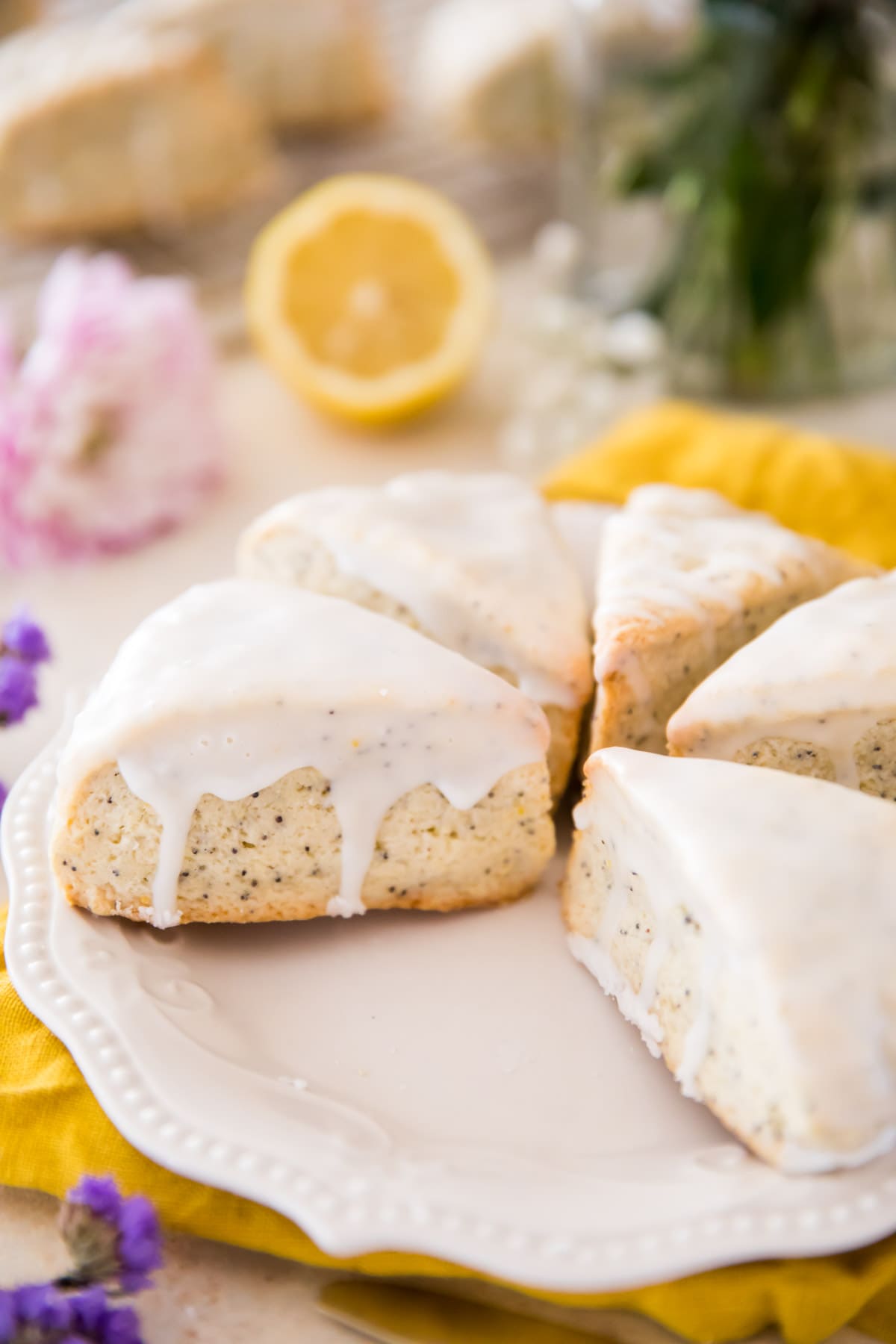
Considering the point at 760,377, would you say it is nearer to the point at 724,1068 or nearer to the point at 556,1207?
the point at 724,1068

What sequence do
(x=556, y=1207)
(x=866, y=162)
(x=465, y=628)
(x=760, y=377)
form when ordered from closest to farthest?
(x=556, y=1207) → (x=465, y=628) → (x=866, y=162) → (x=760, y=377)

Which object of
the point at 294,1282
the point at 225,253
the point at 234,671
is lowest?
the point at 294,1282

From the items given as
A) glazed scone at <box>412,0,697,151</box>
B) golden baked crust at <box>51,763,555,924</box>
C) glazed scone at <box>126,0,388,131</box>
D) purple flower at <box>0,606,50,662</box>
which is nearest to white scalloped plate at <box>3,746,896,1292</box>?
golden baked crust at <box>51,763,555,924</box>

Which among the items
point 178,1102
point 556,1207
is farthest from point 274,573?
point 556,1207

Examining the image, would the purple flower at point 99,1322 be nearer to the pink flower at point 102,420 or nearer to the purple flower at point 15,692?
the purple flower at point 15,692

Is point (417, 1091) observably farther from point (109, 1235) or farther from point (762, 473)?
point (762, 473)

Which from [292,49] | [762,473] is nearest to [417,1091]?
[762,473]
